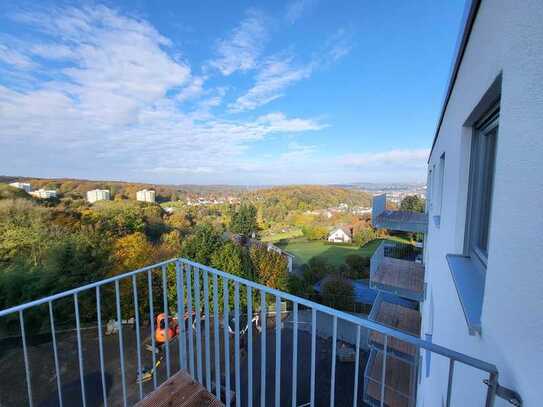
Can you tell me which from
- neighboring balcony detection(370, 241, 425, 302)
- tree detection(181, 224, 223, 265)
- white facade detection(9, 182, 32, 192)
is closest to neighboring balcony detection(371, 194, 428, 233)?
neighboring balcony detection(370, 241, 425, 302)

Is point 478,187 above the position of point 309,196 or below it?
above

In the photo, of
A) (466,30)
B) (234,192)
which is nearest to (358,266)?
(234,192)

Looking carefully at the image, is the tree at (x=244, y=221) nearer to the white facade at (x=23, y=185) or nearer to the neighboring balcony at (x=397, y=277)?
the white facade at (x=23, y=185)

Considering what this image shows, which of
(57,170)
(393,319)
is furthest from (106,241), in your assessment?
(393,319)

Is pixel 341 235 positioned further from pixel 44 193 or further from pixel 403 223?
pixel 44 193

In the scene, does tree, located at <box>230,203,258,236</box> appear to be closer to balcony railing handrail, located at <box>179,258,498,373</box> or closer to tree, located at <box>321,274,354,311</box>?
tree, located at <box>321,274,354,311</box>

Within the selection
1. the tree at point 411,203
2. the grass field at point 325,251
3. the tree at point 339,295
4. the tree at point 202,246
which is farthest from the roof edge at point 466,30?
the grass field at point 325,251

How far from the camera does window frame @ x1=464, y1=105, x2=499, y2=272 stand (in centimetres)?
126

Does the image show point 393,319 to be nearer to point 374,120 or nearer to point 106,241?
point 374,120

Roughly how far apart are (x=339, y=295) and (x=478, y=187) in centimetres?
1278

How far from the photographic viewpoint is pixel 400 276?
518 cm

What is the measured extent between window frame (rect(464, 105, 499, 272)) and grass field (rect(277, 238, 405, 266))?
17.9m

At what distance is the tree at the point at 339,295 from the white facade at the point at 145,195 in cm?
1545

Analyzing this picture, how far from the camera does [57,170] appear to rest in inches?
781
